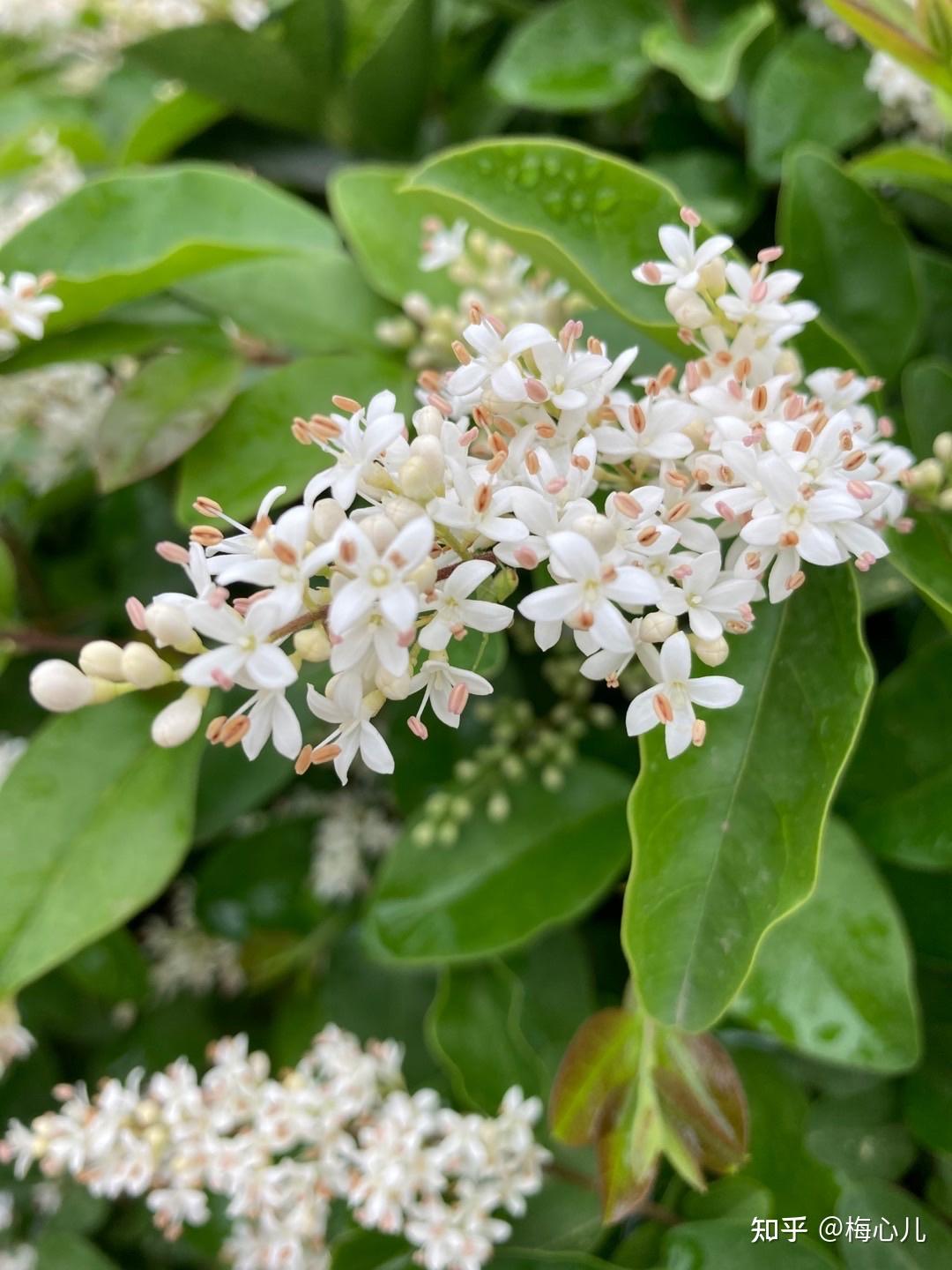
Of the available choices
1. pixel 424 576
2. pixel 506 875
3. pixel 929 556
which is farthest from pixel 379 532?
pixel 506 875

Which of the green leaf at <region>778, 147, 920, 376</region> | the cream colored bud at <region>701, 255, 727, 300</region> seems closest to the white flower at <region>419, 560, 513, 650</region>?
the cream colored bud at <region>701, 255, 727, 300</region>

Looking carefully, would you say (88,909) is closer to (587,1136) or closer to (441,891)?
(441,891)

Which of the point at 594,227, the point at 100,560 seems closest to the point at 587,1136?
the point at 594,227

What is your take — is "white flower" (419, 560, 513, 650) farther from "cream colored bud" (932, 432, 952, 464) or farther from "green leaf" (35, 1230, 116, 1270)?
"green leaf" (35, 1230, 116, 1270)

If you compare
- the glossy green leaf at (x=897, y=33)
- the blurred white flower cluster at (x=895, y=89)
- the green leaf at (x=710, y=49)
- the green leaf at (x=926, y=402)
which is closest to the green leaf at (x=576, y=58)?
the green leaf at (x=710, y=49)

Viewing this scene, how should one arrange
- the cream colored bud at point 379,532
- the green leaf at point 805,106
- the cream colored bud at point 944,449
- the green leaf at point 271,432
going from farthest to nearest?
the green leaf at point 805,106, the green leaf at point 271,432, the cream colored bud at point 944,449, the cream colored bud at point 379,532

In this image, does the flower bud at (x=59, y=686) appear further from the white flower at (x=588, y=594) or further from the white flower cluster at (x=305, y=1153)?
the white flower cluster at (x=305, y=1153)

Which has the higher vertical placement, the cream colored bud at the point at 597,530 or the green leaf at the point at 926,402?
the cream colored bud at the point at 597,530
